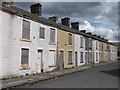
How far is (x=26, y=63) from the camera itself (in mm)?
15352

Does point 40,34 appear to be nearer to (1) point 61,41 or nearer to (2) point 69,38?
(1) point 61,41

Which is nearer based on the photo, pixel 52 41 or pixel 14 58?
pixel 14 58

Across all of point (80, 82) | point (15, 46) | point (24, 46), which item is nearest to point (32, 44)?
point (24, 46)

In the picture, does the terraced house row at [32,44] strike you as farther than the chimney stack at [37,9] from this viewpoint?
No

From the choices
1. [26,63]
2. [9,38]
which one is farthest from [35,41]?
[9,38]

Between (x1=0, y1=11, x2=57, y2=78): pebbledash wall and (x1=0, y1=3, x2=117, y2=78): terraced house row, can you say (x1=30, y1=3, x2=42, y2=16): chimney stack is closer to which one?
(x1=0, y1=3, x2=117, y2=78): terraced house row

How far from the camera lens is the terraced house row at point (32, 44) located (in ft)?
43.6

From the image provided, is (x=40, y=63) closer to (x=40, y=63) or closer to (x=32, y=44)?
(x=40, y=63)

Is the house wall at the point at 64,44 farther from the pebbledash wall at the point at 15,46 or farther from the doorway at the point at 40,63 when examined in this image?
the pebbledash wall at the point at 15,46

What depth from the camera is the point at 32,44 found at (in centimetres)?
1625

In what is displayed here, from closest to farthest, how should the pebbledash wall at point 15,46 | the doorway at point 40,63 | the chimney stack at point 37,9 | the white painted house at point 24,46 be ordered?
the pebbledash wall at point 15,46 < the white painted house at point 24,46 < the doorway at point 40,63 < the chimney stack at point 37,9

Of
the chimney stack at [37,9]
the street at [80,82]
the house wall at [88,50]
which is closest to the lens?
the street at [80,82]

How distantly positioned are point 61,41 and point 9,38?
9767 millimetres

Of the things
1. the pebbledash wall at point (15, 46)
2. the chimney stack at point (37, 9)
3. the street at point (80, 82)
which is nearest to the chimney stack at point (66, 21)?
the chimney stack at point (37, 9)
